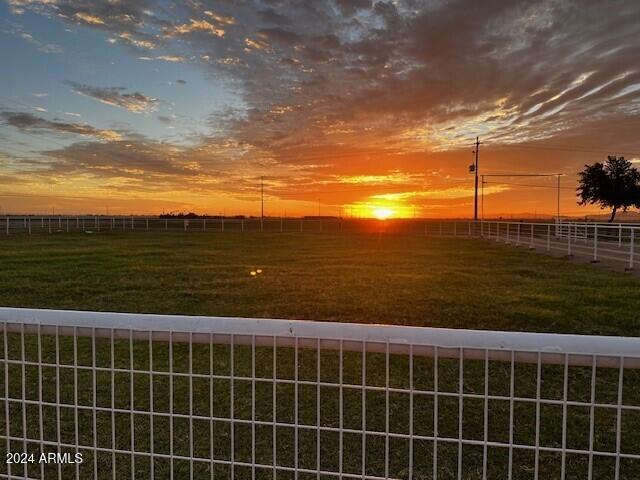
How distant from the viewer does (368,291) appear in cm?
861

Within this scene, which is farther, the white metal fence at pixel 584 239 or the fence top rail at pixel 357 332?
the white metal fence at pixel 584 239

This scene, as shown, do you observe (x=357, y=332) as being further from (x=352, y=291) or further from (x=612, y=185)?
(x=612, y=185)

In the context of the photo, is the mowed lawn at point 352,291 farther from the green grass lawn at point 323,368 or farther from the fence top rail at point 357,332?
the fence top rail at point 357,332

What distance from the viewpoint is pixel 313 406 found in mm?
3660

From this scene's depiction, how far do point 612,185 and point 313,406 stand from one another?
4884cm

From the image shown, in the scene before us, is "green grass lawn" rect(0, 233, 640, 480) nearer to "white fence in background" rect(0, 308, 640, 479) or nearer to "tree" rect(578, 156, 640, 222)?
"white fence in background" rect(0, 308, 640, 479)

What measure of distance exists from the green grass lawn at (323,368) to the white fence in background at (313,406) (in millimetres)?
20

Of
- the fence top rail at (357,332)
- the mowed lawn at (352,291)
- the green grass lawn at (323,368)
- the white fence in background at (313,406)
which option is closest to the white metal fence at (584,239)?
the mowed lawn at (352,291)

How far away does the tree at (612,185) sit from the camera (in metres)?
43.2

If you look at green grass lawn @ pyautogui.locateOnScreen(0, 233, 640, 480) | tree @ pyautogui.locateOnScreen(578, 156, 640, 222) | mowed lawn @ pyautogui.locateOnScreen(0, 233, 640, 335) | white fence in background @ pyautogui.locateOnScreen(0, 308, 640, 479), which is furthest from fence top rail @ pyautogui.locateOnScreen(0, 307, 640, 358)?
tree @ pyautogui.locateOnScreen(578, 156, 640, 222)

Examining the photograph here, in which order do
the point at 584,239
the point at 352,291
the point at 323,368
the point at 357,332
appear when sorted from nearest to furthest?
the point at 357,332
the point at 323,368
the point at 352,291
the point at 584,239

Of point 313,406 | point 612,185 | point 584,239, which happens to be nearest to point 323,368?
point 313,406

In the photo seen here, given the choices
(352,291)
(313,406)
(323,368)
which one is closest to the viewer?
(313,406)

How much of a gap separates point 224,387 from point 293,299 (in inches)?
149
